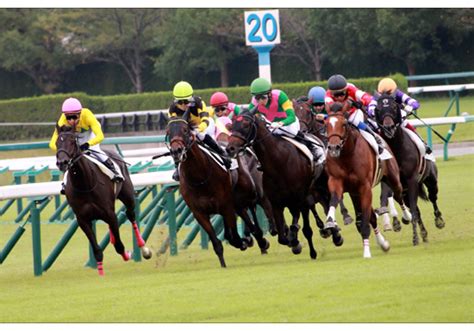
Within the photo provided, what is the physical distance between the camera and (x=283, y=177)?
12414mm

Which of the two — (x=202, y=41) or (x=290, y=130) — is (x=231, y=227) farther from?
(x=202, y=41)

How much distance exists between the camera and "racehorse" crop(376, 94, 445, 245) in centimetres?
1280

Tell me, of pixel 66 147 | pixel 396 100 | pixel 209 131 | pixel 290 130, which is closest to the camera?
pixel 66 147

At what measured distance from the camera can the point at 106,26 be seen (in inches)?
1748

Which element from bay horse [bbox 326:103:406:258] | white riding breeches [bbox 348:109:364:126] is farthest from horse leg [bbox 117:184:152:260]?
white riding breeches [bbox 348:109:364:126]

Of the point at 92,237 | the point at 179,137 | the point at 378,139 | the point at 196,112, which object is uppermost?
the point at 196,112

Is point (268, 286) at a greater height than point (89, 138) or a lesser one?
lesser

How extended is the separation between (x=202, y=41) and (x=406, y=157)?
27.1m

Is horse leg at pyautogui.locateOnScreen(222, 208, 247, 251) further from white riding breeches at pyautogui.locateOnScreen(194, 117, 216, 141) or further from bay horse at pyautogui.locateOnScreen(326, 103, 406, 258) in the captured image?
bay horse at pyautogui.locateOnScreen(326, 103, 406, 258)

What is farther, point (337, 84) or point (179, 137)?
point (337, 84)

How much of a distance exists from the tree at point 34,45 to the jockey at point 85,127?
2997 centimetres

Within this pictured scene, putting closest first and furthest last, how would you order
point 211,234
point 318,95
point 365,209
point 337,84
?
point 365,209
point 211,234
point 337,84
point 318,95

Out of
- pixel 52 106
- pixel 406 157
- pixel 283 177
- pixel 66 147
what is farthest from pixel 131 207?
pixel 52 106

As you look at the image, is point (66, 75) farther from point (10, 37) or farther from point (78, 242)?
point (78, 242)
